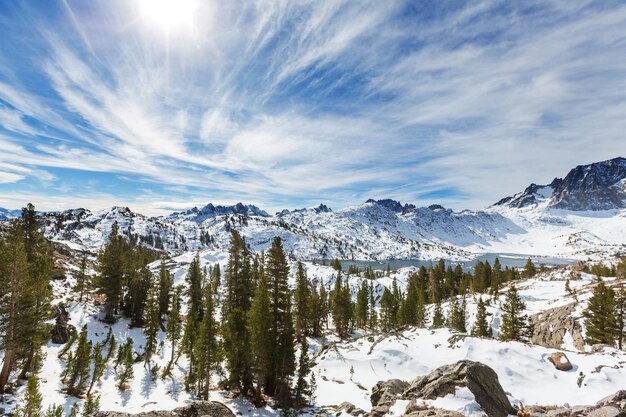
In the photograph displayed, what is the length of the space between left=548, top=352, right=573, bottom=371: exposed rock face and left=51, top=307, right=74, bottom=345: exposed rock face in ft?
195

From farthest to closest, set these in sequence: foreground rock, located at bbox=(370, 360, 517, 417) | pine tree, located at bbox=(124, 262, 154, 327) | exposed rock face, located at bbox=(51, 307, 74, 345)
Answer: pine tree, located at bbox=(124, 262, 154, 327) → exposed rock face, located at bbox=(51, 307, 74, 345) → foreground rock, located at bbox=(370, 360, 517, 417)

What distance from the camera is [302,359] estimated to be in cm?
2667

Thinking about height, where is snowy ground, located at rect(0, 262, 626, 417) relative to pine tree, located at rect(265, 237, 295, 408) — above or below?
below

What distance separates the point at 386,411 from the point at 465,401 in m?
4.57

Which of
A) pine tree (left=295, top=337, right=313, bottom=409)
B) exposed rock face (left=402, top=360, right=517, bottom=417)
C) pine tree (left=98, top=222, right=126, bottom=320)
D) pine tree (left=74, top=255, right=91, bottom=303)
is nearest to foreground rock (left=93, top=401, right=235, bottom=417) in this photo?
pine tree (left=295, top=337, right=313, bottom=409)

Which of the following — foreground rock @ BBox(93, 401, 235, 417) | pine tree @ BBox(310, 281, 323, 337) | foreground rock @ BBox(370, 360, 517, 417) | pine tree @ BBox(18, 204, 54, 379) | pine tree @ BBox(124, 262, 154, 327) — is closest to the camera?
foreground rock @ BBox(93, 401, 235, 417)

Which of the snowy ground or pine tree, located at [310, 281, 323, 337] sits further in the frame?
A: pine tree, located at [310, 281, 323, 337]

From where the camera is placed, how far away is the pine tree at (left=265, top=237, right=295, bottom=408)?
28297 millimetres

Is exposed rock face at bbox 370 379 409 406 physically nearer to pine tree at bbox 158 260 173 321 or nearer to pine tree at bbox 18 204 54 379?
pine tree at bbox 18 204 54 379

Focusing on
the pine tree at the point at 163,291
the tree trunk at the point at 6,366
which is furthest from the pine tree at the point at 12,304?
the pine tree at the point at 163,291

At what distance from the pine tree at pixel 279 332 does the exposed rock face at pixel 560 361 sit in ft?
80.2

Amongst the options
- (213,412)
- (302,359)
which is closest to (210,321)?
(302,359)

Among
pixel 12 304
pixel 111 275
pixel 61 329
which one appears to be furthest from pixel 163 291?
pixel 12 304

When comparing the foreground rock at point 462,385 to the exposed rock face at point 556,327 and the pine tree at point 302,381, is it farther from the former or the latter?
the exposed rock face at point 556,327
